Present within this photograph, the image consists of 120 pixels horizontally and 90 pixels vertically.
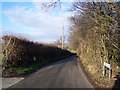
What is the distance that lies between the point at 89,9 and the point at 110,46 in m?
3.71

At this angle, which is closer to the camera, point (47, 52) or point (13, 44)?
point (13, 44)

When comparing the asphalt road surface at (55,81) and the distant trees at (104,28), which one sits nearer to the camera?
the asphalt road surface at (55,81)

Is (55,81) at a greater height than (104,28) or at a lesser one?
lesser

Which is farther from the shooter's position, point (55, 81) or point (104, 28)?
point (104, 28)

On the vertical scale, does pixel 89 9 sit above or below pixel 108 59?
above

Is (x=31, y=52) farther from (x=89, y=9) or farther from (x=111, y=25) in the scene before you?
(x=111, y=25)

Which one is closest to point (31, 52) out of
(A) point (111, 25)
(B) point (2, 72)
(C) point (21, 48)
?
(C) point (21, 48)

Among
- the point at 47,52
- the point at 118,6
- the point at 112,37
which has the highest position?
the point at 118,6

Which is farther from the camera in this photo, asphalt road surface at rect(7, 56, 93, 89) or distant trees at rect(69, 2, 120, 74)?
distant trees at rect(69, 2, 120, 74)

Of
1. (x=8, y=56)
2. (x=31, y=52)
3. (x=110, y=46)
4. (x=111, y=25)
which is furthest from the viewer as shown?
(x=31, y=52)

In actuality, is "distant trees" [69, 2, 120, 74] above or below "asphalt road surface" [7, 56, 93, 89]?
above

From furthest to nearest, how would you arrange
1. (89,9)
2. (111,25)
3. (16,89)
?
Result: (89,9) → (111,25) → (16,89)

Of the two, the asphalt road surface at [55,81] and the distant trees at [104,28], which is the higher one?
the distant trees at [104,28]

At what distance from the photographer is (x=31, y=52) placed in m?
32.6
